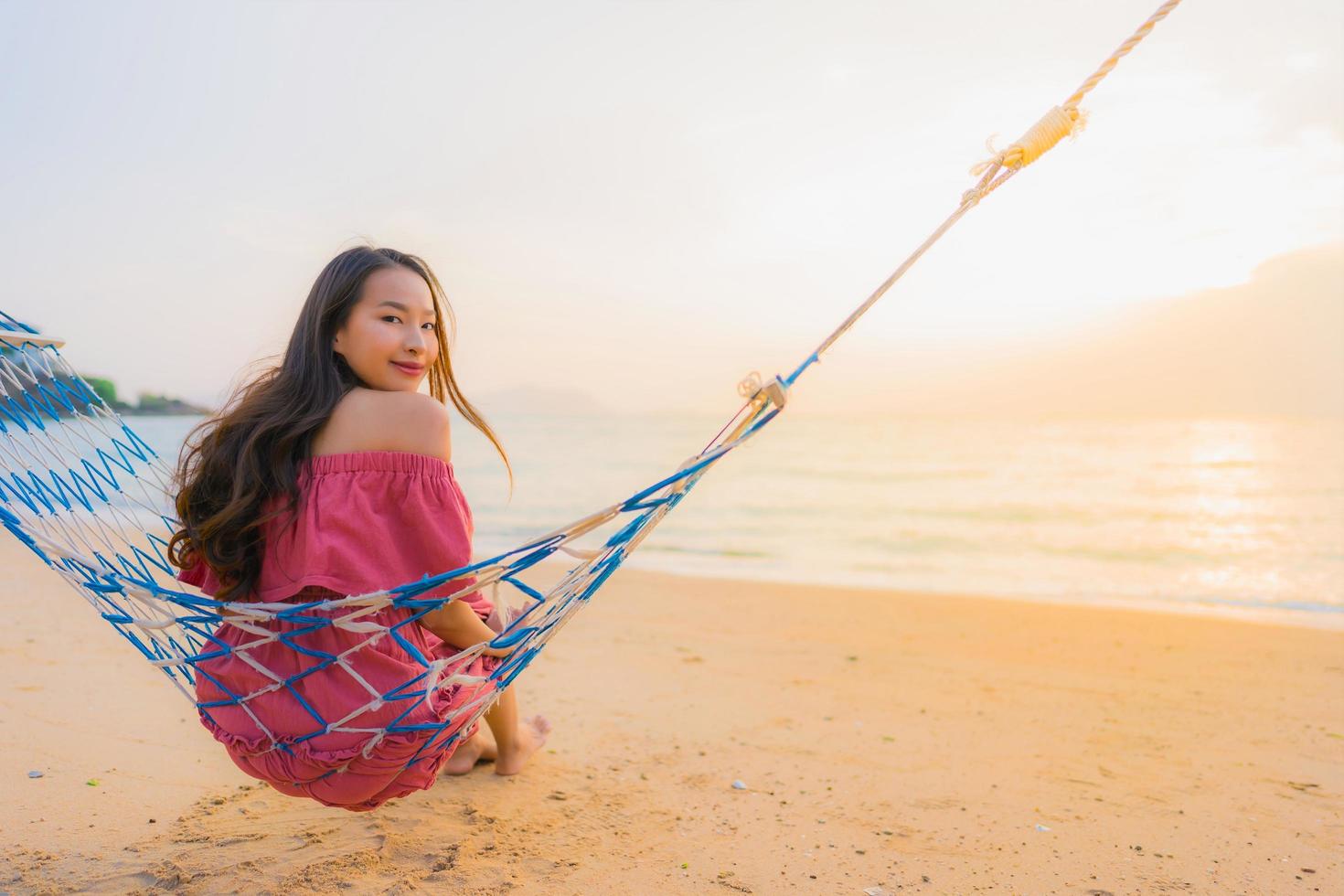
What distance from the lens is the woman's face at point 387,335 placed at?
5.44 feet

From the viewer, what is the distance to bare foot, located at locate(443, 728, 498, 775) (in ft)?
7.55

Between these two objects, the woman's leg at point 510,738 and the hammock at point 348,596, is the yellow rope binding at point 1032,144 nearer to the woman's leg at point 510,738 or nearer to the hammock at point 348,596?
the hammock at point 348,596

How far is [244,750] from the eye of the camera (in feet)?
5.11

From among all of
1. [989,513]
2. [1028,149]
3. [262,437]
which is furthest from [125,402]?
A: [989,513]

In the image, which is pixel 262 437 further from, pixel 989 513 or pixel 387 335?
pixel 989 513

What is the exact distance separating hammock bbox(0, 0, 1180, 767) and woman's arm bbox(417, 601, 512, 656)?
0.09 ft

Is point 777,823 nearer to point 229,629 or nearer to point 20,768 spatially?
point 229,629

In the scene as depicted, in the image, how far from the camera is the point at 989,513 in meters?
12.0

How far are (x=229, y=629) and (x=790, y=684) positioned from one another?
2223 millimetres

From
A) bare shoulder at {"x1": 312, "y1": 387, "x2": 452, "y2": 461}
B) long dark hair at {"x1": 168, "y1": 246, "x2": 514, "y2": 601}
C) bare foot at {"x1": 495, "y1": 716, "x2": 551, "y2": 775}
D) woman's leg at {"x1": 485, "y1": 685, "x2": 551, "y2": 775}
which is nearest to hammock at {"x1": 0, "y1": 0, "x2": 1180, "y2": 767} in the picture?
Answer: long dark hair at {"x1": 168, "y1": 246, "x2": 514, "y2": 601}

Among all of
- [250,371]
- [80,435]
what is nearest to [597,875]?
[250,371]

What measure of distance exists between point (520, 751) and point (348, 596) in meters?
1.06

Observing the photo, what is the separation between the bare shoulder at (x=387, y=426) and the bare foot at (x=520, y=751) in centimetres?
112

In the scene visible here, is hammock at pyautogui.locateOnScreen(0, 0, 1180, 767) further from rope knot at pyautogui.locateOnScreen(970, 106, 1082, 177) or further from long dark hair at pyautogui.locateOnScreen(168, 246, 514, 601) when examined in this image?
long dark hair at pyautogui.locateOnScreen(168, 246, 514, 601)
